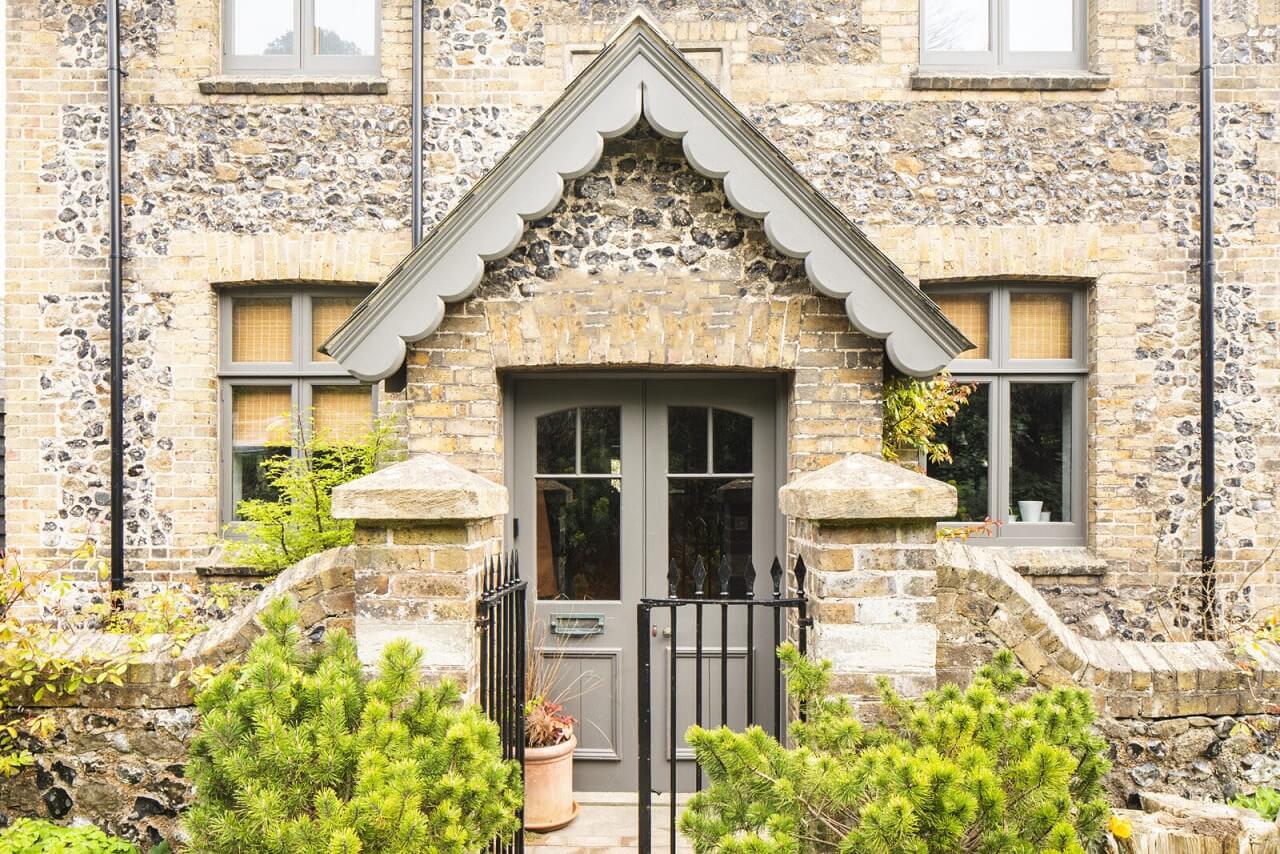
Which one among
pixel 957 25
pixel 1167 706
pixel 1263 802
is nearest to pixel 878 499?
pixel 1167 706

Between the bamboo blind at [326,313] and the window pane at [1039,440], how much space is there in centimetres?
550

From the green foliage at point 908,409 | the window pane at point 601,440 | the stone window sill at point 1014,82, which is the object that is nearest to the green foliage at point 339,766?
the window pane at point 601,440

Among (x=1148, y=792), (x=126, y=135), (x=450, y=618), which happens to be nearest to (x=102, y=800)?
(x=450, y=618)

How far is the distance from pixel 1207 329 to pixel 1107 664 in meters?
3.93

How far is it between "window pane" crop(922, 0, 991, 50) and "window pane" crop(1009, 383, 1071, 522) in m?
2.85

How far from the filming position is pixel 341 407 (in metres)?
7.04

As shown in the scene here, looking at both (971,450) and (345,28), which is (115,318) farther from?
(971,450)

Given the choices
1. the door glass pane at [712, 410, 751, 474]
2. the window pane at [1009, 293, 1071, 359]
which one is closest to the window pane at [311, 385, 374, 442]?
the door glass pane at [712, 410, 751, 474]

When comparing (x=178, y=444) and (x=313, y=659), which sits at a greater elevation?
(x=178, y=444)

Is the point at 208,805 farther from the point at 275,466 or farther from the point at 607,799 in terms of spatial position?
the point at 275,466

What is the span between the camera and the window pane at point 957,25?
7.02 meters

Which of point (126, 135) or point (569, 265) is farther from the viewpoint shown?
point (126, 135)

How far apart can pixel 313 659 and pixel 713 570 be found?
2.43m

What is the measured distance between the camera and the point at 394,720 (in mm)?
2932
